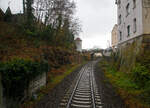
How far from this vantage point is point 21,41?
15289 mm

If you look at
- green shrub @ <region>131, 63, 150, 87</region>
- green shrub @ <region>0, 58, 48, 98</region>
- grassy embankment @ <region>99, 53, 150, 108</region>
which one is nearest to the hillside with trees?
green shrub @ <region>0, 58, 48, 98</region>

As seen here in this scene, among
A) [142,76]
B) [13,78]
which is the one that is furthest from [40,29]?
[142,76]

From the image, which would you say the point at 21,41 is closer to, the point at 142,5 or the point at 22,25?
the point at 22,25

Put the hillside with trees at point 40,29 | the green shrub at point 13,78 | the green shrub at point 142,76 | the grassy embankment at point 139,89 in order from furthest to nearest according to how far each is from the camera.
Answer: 1. the hillside with trees at point 40,29
2. the green shrub at point 142,76
3. the grassy embankment at point 139,89
4. the green shrub at point 13,78

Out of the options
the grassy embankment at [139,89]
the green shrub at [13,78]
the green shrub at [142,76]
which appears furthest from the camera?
the green shrub at [142,76]

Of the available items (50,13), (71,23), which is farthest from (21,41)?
(71,23)

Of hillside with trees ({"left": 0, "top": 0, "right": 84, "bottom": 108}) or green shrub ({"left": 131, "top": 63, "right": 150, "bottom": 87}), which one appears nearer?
green shrub ({"left": 131, "top": 63, "right": 150, "bottom": 87})

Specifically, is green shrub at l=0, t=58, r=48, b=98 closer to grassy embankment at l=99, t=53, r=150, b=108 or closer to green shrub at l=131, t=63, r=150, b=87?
grassy embankment at l=99, t=53, r=150, b=108

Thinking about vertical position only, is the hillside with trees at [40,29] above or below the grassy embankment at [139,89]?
above

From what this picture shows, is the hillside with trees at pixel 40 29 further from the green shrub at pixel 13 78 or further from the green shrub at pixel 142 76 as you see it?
the green shrub at pixel 142 76

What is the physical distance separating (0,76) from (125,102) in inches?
268

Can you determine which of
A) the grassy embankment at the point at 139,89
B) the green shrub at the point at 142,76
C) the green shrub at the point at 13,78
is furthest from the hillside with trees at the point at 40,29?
the green shrub at the point at 142,76

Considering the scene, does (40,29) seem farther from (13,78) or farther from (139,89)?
(139,89)

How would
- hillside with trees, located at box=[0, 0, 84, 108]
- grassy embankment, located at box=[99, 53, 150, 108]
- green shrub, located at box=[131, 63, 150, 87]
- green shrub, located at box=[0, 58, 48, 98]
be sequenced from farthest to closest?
1. hillside with trees, located at box=[0, 0, 84, 108]
2. green shrub, located at box=[131, 63, 150, 87]
3. grassy embankment, located at box=[99, 53, 150, 108]
4. green shrub, located at box=[0, 58, 48, 98]
